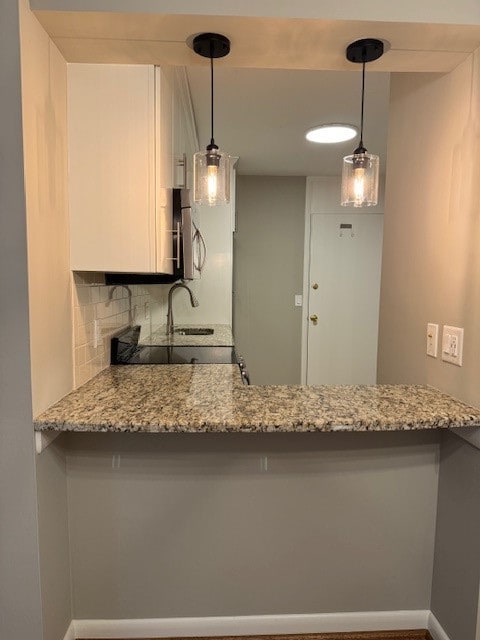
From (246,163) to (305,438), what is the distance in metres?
2.92

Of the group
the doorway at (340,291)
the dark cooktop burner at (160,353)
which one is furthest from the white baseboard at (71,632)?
the doorway at (340,291)

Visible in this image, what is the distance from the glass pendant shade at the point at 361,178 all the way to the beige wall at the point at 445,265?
12.4 inches

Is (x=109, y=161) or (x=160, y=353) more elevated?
(x=109, y=161)

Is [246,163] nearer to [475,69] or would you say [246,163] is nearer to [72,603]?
[475,69]

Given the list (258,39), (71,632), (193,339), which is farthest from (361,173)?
(71,632)

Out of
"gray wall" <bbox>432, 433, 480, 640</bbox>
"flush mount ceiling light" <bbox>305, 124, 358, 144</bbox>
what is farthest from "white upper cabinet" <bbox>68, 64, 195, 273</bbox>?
"flush mount ceiling light" <bbox>305, 124, 358, 144</bbox>

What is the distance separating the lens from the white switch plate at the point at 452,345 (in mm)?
1357

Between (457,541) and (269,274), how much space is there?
3090mm

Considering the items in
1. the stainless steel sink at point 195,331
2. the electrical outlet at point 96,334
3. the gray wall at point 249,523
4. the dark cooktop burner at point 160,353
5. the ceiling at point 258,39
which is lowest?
the gray wall at point 249,523

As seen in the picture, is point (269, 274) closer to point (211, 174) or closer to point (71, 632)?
point (211, 174)

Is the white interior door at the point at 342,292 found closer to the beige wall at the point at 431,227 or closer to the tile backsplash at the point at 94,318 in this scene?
the beige wall at the point at 431,227

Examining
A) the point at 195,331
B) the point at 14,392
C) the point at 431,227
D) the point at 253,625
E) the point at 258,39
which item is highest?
the point at 258,39

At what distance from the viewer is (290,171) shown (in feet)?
12.9

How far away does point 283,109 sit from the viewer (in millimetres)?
2529
